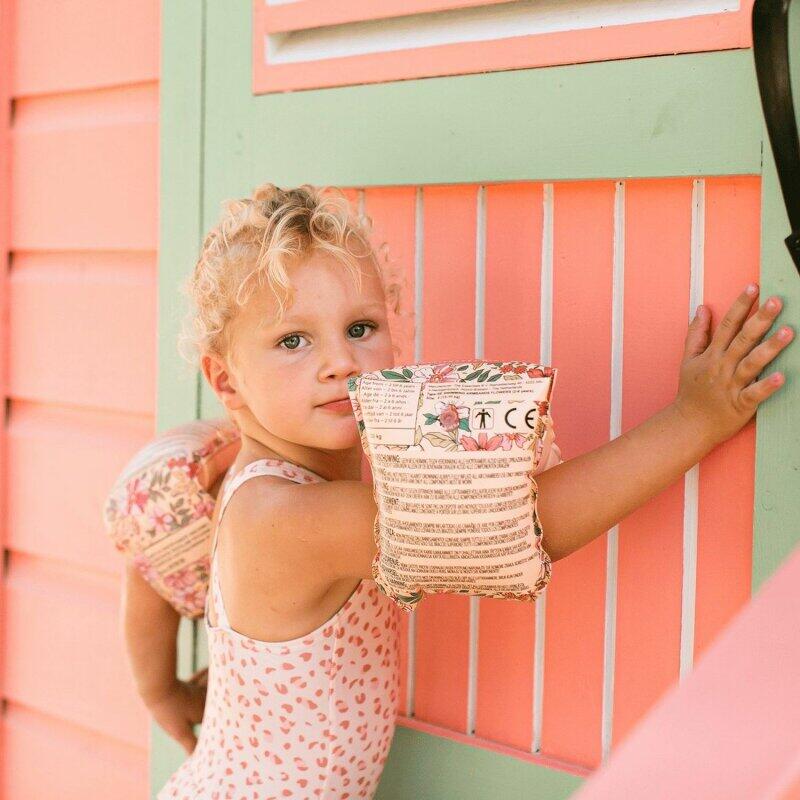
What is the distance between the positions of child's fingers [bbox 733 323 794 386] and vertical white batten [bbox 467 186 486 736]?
1.27 feet

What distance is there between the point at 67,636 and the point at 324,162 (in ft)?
3.74

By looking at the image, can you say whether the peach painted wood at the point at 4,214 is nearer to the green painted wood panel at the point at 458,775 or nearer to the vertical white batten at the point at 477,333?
the green painted wood panel at the point at 458,775

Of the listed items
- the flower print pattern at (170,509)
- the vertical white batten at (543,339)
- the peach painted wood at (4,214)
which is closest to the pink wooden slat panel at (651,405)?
the vertical white batten at (543,339)

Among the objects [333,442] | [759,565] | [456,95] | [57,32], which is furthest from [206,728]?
[57,32]

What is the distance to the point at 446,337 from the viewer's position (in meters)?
1.50

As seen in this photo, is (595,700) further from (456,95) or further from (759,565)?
(456,95)

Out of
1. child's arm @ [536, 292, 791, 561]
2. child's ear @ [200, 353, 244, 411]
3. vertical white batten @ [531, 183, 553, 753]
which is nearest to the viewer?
child's arm @ [536, 292, 791, 561]

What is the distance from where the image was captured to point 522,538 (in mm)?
1091

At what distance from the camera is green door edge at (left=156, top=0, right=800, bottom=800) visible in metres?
1.19

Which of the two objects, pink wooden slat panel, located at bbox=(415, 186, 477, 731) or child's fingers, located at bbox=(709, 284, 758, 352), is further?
pink wooden slat panel, located at bbox=(415, 186, 477, 731)

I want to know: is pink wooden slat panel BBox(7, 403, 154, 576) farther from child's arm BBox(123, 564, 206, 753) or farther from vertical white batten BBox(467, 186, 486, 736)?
vertical white batten BBox(467, 186, 486, 736)

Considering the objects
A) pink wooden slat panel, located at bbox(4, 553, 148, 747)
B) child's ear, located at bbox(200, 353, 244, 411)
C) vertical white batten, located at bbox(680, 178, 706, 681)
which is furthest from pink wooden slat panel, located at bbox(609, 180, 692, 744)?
pink wooden slat panel, located at bbox(4, 553, 148, 747)

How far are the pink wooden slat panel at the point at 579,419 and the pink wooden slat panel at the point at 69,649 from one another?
959mm

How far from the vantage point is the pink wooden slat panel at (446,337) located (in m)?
1.46
